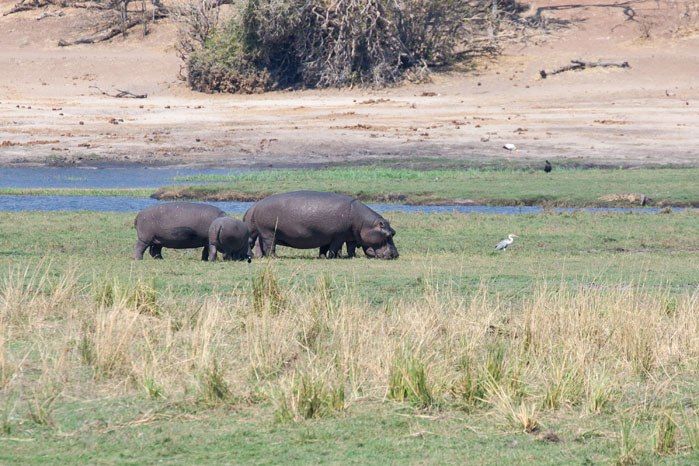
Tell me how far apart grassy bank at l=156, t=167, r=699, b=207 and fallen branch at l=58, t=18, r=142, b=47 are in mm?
19358

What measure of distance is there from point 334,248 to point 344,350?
6.99 meters

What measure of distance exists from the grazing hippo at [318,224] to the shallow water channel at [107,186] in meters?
5.31

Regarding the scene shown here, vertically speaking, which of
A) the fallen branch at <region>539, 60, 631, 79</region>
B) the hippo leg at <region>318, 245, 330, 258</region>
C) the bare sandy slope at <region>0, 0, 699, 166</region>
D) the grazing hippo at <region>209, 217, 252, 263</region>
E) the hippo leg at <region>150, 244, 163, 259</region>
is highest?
the grazing hippo at <region>209, 217, 252, 263</region>

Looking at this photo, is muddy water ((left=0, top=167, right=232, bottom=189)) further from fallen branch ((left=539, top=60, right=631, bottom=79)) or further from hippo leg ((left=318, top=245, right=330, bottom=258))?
fallen branch ((left=539, top=60, right=631, bottom=79))

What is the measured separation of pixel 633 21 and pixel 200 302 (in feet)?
106

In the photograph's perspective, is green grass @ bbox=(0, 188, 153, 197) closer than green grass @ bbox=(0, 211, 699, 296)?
No

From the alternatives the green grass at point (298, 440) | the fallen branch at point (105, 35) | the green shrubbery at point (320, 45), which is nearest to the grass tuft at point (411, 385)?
the green grass at point (298, 440)

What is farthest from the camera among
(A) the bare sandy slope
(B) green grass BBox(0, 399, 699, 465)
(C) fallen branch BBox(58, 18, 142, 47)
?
(C) fallen branch BBox(58, 18, 142, 47)

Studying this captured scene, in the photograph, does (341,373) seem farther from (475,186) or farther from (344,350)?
(475,186)

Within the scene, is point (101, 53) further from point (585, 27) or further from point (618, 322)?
point (618, 322)

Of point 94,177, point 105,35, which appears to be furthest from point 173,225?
point 105,35

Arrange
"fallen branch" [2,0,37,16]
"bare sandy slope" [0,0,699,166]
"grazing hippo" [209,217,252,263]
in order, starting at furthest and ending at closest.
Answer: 1. "fallen branch" [2,0,37,16]
2. "bare sandy slope" [0,0,699,166]
3. "grazing hippo" [209,217,252,263]

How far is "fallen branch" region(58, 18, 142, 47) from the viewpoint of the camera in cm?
4162

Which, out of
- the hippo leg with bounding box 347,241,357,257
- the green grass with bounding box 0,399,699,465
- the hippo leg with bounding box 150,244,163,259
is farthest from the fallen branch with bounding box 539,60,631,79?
the green grass with bounding box 0,399,699,465
